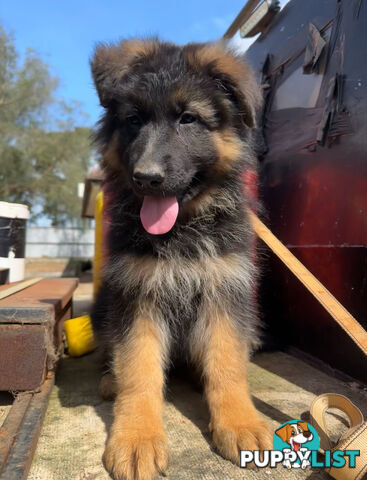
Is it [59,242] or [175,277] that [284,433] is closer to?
[175,277]

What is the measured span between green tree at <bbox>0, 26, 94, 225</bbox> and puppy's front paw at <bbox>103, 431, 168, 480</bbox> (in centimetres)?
1581

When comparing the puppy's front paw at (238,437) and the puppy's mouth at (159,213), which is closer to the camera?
the puppy's front paw at (238,437)

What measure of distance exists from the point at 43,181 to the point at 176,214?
1877 centimetres

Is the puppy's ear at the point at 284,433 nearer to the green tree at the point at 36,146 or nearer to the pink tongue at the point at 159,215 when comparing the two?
the pink tongue at the point at 159,215

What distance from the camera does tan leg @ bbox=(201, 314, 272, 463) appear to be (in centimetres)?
178

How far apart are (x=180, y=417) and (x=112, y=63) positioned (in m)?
2.07

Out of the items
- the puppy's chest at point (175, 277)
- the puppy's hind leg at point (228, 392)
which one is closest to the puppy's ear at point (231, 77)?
the puppy's chest at point (175, 277)

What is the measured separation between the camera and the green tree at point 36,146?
17688 millimetres

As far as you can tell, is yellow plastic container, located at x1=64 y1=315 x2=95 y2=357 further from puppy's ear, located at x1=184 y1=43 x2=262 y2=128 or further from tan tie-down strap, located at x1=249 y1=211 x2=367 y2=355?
puppy's ear, located at x1=184 y1=43 x2=262 y2=128

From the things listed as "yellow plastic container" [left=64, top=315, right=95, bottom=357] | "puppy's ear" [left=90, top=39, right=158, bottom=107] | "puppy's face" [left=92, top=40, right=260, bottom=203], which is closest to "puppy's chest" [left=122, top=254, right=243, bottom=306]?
"puppy's face" [left=92, top=40, right=260, bottom=203]

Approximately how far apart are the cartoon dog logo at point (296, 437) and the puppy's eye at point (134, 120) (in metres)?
1.71

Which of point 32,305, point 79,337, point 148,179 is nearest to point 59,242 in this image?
point 79,337

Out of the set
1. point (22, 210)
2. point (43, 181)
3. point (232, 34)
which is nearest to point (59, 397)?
point (22, 210)

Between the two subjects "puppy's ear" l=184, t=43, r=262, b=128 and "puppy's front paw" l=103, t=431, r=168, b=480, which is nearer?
"puppy's front paw" l=103, t=431, r=168, b=480
